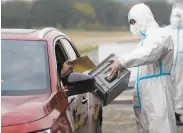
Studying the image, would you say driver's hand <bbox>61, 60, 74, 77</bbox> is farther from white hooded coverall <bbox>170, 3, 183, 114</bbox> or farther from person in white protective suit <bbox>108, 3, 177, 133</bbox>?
white hooded coverall <bbox>170, 3, 183, 114</bbox>

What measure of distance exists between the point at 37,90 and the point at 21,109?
1.92 feet

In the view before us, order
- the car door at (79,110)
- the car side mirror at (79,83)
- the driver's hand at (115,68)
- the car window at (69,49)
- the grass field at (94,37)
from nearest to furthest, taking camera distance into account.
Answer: the car side mirror at (79,83), the car door at (79,110), the driver's hand at (115,68), the car window at (69,49), the grass field at (94,37)

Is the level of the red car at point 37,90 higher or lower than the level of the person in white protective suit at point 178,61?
higher

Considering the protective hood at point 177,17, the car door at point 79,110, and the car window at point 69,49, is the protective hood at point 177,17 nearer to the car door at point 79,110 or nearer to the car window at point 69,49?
the car window at point 69,49

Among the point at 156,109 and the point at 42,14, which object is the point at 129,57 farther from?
the point at 42,14

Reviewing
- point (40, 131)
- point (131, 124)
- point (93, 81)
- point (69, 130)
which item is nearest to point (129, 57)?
point (93, 81)

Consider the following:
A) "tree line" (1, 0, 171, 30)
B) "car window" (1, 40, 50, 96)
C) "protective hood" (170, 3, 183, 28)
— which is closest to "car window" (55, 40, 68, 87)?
"car window" (1, 40, 50, 96)

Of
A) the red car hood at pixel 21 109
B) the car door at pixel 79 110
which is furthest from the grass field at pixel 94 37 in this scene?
the red car hood at pixel 21 109

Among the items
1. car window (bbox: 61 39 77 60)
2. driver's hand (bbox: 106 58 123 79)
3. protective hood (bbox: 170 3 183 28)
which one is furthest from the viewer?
protective hood (bbox: 170 3 183 28)

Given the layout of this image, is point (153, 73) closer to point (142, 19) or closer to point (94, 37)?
point (142, 19)

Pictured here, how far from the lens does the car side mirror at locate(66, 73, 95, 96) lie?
4471mm

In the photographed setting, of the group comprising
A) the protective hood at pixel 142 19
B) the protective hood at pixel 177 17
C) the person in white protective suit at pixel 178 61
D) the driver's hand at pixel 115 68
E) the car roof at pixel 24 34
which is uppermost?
the protective hood at pixel 142 19

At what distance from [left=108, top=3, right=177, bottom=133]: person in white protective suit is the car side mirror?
0.53 m

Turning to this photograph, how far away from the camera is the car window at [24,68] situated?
456 cm
